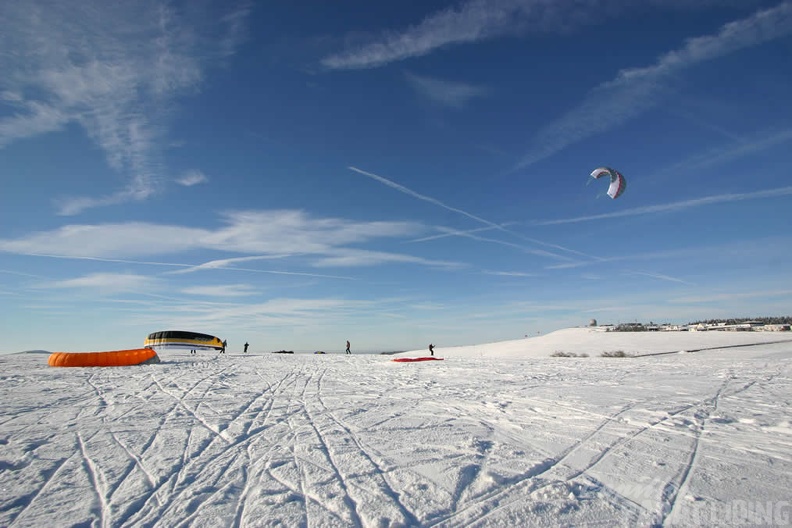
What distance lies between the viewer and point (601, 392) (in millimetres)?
A: 10148

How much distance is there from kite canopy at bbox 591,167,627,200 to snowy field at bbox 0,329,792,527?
44.5ft

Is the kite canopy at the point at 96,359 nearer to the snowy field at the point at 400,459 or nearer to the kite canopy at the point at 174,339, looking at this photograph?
the snowy field at the point at 400,459

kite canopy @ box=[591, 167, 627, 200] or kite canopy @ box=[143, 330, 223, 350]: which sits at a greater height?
kite canopy @ box=[591, 167, 627, 200]

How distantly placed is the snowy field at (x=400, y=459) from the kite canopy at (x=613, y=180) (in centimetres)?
1357

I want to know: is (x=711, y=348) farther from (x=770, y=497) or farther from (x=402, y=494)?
(x=402, y=494)

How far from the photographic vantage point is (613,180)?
22172 mm

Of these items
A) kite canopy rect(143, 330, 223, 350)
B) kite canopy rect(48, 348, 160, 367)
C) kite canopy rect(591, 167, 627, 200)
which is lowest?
kite canopy rect(48, 348, 160, 367)

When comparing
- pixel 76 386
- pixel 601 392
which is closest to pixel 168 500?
pixel 601 392

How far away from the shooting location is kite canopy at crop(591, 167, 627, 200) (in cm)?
2112

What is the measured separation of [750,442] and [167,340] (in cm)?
4227

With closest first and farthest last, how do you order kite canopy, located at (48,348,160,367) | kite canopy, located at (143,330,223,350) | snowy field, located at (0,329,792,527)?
snowy field, located at (0,329,792,527) < kite canopy, located at (48,348,160,367) < kite canopy, located at (143,330,223,350)

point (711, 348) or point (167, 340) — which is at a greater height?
point (167, 340)

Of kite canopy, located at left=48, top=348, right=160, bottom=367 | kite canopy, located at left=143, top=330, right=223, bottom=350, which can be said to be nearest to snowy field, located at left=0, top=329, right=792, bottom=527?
kite canopy, located at left=48, top=348, right=160, bottom=367

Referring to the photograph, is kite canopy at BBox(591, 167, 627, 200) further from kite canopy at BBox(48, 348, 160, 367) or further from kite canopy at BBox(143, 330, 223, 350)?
kite canopy at BBox(143, 330, 223, 350)
